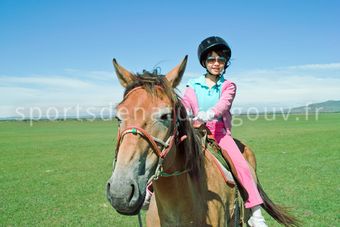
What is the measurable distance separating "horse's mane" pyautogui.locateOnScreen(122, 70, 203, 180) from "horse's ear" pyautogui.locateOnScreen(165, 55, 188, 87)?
0.08 meters

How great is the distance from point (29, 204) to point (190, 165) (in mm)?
9075

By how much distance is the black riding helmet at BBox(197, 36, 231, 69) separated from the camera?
4273 millimetres

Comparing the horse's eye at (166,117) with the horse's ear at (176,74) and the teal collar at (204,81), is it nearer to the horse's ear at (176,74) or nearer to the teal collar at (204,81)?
the horse's ear at (176,74)

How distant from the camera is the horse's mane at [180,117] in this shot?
2.87m

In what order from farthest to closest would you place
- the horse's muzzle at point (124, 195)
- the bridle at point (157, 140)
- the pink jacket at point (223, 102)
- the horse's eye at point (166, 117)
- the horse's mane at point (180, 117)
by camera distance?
the pink jacket at point (223, 102) < the horse's mane at point (180, 117) < the horse's eye at point (166, 117) < the bridle at point (157, 140) < the horse's muzzle at point (124, 195)

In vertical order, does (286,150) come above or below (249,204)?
below

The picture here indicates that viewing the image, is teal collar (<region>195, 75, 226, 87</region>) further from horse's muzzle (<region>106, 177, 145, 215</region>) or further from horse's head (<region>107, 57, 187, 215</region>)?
horse's muzzle (<region>106, 177, 145, 215</region>)

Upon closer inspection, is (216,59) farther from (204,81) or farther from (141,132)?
(141,132)

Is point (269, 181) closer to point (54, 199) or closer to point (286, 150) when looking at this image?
point (54, 199)

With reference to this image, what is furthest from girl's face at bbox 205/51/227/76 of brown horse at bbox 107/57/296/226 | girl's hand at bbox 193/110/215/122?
brown horse at bbox 107/57/296/226

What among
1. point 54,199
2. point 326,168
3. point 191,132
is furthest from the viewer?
point 326,168

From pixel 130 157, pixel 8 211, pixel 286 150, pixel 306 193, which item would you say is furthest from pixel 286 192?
pixel 286 150

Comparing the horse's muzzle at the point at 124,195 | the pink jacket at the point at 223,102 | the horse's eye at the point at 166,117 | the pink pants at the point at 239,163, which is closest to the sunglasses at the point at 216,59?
the pink jacket at the point at 223,102

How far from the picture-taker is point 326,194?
10719 mm
